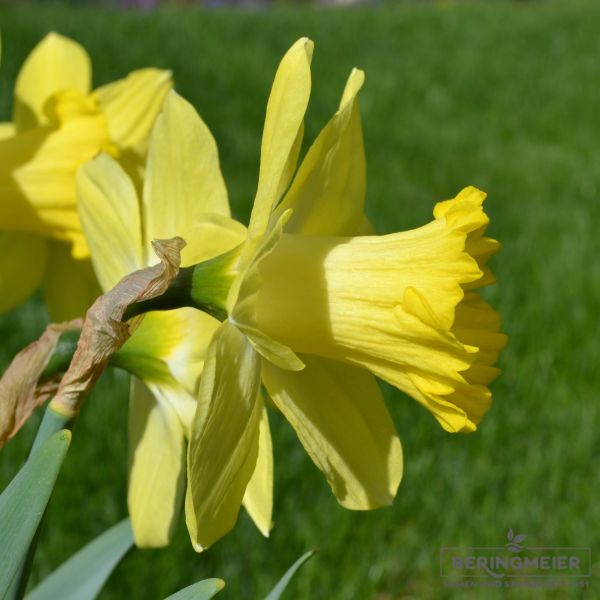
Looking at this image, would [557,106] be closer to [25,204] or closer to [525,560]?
[525,560]

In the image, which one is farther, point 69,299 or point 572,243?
point 572,243

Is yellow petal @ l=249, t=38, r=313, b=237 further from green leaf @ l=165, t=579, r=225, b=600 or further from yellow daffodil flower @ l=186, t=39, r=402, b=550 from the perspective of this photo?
green leaf @ l=165, t=579, r=225, b=600

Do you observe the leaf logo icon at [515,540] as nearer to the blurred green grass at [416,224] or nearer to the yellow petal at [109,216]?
the blurred green grass at [416,224]

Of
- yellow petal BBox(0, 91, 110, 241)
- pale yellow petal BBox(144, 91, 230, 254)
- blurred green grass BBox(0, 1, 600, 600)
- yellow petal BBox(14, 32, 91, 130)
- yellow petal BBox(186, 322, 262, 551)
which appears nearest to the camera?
yellow petal BBox(186, 322, 262, 551)

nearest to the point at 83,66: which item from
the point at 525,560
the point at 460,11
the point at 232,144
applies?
the point at 525,560

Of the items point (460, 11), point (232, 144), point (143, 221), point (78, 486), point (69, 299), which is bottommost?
point (460, 11)

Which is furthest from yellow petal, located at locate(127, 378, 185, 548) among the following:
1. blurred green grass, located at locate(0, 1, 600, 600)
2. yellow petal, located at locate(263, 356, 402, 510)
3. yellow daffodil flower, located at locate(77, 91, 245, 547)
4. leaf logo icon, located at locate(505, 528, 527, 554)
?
leaf logo icon, located at locate(505, 528, 527, 554)

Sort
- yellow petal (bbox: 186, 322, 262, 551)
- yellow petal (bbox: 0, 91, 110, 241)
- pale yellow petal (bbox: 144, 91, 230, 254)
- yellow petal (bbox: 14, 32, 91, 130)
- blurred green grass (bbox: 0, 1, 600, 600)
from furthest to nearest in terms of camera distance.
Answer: blurred green grass (bbox: 0, 1, 600, 600), yellow petal (bbox: 14, 32, 91, 130), yellow petal (bbox: 0, 91, 110, 241), pale yellow petal (bbox: 144, 91, 230, 254), yellow petal (bbox: 186, 322, 262, 551)

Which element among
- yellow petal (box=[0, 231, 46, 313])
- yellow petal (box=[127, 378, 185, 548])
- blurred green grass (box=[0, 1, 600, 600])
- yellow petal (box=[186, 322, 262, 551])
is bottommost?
blurred green grass (box=[0, 1, 600, 600])

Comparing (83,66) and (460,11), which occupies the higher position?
(83,66)
